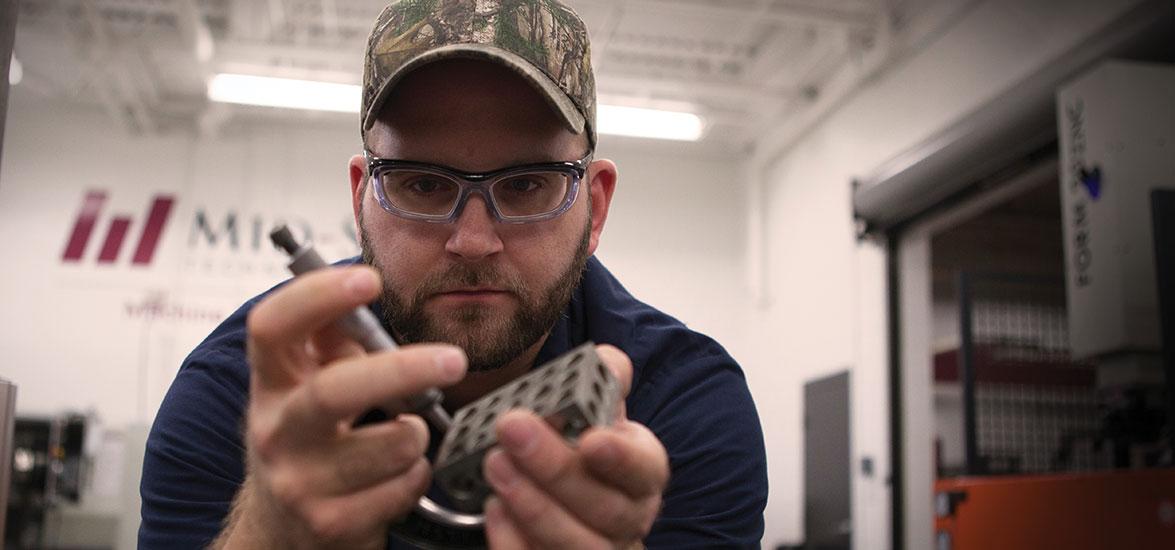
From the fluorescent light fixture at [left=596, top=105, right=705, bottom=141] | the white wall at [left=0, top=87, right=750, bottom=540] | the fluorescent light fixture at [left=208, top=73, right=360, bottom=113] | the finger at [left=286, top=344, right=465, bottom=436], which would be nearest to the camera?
the finger at [left=286, top=344, right=465, bottom=436]

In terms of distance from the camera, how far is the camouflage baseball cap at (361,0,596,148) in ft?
2.93

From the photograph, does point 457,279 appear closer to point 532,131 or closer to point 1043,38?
point 532,131

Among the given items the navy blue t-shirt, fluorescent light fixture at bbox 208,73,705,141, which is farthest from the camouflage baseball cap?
fluorescent light fixture at bbox 208,73,705,141

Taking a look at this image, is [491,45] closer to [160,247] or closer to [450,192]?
[450,192]

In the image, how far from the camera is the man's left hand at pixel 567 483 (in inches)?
19.4

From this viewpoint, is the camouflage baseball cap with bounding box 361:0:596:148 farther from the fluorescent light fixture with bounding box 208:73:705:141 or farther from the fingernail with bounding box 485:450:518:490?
the fluorescent light fixture with bounding box 208:73:705:141

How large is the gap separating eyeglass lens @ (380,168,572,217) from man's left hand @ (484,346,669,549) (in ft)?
1.33

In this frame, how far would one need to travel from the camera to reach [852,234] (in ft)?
16.0

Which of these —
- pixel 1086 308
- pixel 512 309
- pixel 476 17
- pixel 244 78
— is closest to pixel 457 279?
pixel 512 309

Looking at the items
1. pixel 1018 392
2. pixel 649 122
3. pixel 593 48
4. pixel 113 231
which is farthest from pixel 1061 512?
pixel 113 231

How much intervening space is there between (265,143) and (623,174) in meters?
2.53

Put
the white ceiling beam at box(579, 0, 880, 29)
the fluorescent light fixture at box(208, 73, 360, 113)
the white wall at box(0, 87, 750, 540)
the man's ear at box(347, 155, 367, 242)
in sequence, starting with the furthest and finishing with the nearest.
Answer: the white wall at box(0, 87, 750, 540), the fluorescent light fixture at box(208, 73, 360, 113), the white ceiling beam at box(579, 0, 880, 29), the man's ear at box(347, 155, 367, 242)

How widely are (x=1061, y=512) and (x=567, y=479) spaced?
2058 mm

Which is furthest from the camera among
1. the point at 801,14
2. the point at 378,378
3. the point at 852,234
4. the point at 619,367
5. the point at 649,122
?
the point at 649,122
